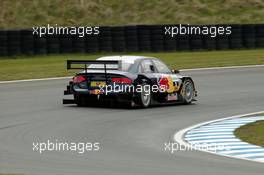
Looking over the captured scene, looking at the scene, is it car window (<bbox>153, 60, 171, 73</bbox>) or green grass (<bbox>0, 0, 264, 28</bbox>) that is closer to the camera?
car window (<bbox>153, 60, 171, 73</bbox>)

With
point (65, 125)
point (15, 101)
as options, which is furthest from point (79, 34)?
point (65, 125)

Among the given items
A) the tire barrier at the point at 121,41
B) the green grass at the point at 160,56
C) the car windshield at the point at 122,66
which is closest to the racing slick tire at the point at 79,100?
the car windshield at the point at 122,66

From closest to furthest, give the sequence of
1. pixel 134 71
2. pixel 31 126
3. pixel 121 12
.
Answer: pixel 31 126 < pixel 134 71 < pixel 121 12

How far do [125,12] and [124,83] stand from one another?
2783 centimetres

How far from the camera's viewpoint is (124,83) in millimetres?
16938

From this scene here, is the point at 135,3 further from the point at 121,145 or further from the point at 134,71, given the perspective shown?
the point at 121,145

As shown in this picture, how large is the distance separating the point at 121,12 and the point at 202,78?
65.5 ft

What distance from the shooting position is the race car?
16969 mm

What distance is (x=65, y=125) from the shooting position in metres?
14.2

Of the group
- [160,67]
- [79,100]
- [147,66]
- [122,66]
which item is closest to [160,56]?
[160,67]

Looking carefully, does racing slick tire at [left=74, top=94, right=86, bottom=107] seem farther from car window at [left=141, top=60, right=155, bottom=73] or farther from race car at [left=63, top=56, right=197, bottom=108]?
car window at [left=141, top=60, right=155, bottom=73]

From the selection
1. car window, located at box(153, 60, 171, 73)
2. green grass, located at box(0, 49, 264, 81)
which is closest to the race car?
car window, located at box(153, 60, 171, 73)

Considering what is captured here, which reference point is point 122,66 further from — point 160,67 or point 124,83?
point 160,67

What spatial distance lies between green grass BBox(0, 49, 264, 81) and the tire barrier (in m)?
0.30
